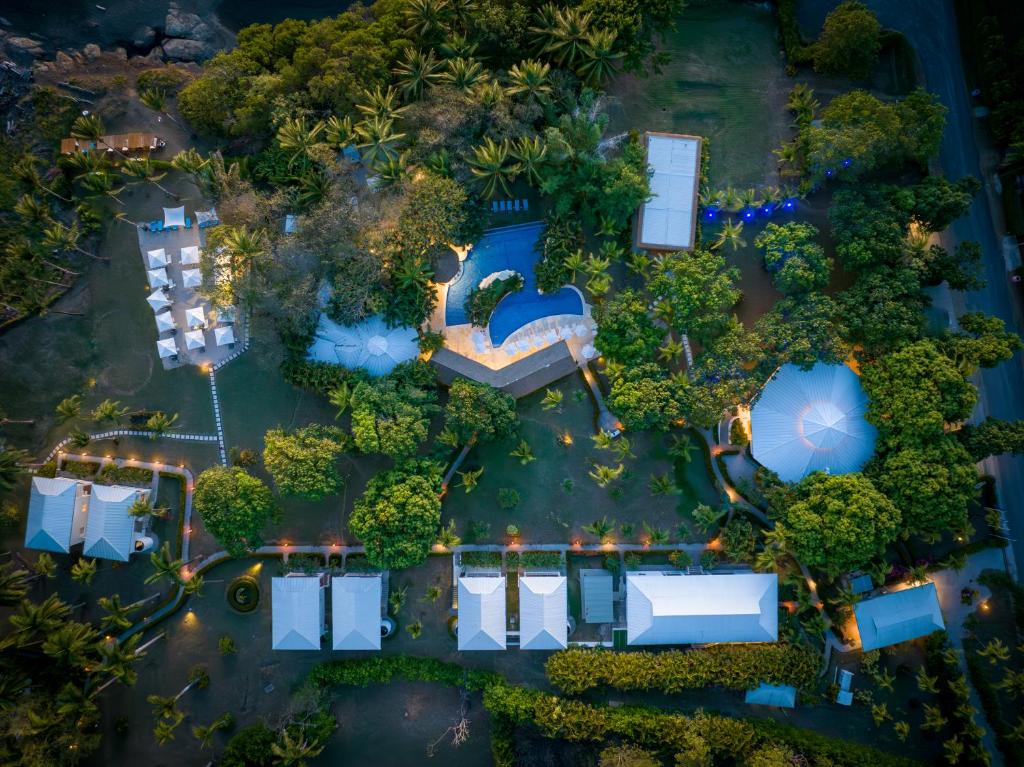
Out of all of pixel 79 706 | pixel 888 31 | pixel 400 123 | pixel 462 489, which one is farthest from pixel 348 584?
pixel 888 31

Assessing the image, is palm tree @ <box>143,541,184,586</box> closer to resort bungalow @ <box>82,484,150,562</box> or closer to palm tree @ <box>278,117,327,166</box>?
resort bungalow @ <box>82,484,150,562</box>

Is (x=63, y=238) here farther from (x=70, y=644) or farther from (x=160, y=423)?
(x=70, y=644)

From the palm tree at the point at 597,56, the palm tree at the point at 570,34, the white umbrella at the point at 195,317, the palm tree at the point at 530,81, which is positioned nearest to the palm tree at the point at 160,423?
the white umbrella at the point at 195,317

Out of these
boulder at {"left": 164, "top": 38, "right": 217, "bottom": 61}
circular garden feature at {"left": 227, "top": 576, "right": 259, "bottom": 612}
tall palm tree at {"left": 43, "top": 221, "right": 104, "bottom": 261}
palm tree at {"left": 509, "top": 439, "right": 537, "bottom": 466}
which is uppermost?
boulder at {"left": 164, "top": 38, "right": 217, "bottom": 61}

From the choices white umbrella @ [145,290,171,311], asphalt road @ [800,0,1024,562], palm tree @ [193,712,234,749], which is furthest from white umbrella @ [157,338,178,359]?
asphalt road @ [800,0,1024,562]

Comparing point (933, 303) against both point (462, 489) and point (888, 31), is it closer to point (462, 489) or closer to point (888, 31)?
point (888, 31)

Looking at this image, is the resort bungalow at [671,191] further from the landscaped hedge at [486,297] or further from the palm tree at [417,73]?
the palm tree at [417,73]
